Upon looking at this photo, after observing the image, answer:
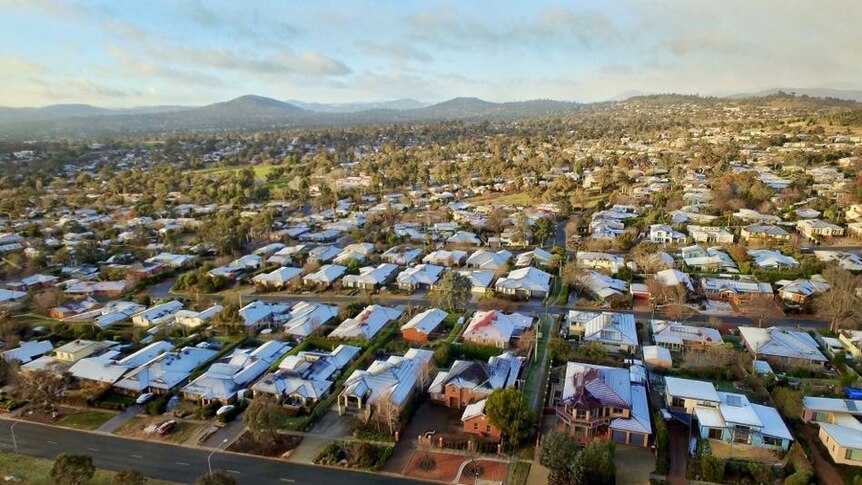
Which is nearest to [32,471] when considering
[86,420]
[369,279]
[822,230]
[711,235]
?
[86,420]

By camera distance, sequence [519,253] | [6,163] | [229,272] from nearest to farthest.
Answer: [229,272], [519,253], [6,163]

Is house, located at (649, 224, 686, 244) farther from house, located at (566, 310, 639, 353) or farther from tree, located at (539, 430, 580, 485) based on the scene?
tree, located at (539, 430, 580, 485)

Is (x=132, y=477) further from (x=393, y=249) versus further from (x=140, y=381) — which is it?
(x=393, y=249)

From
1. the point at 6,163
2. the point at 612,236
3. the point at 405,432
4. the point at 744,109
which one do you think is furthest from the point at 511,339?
the point at 744,109

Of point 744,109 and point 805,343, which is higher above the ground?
point 744,109

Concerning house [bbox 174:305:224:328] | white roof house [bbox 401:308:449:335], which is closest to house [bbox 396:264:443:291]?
white roof house [bbox 401:308:449:335]

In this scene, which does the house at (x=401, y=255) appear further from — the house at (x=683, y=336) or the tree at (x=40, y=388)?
the tree at (x=40, y=388)

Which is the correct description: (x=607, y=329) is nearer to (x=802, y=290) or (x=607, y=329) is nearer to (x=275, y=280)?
(x=802, y=290)
